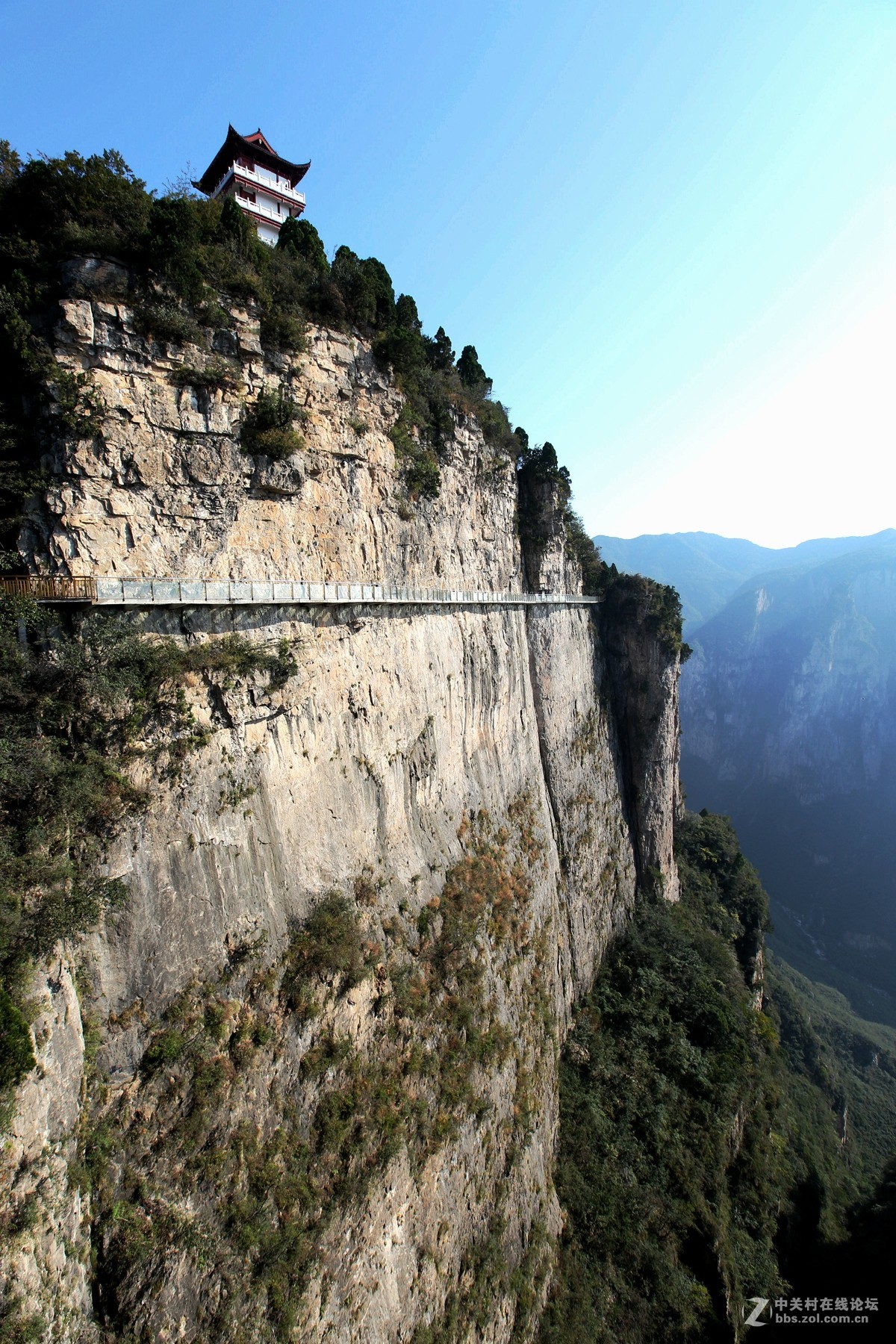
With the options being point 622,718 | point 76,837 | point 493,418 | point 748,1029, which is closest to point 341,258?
point 493,418

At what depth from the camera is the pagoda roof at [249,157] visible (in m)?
23.7

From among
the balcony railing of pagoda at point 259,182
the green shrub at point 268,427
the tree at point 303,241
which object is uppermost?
the balcony railing of pagoda at point 259,182

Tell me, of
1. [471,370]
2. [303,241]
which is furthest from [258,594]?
[471,370]

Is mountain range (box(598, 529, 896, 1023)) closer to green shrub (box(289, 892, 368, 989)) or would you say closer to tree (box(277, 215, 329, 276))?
green shrub (box(289, 892, 368, 989))

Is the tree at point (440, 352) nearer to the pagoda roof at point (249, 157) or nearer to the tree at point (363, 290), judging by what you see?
the tree at point (363, 290)

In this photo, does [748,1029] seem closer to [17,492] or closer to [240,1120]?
[240,1120]

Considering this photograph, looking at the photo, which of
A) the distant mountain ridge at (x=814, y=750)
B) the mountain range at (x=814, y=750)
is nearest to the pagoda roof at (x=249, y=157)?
the distant mountain ridge at (x=814, y=750)

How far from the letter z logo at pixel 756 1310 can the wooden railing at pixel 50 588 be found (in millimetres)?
32051

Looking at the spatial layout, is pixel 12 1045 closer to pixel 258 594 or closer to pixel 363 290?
pixel 258 594

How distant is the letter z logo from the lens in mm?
18989

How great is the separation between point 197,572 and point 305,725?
4693mm

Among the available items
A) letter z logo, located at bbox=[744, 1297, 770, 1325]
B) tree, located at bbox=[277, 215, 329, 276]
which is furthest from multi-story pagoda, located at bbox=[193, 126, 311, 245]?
letter z logo, located at bbox=[744, 1297, 770, 1325]

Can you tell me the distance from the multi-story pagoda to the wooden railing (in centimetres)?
2199

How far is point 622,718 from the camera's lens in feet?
115
